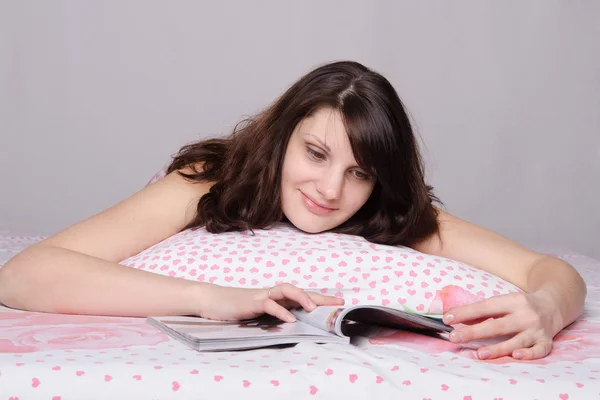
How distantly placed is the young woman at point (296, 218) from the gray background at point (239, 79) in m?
2.09

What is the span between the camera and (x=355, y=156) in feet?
6.84

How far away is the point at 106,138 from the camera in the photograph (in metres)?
4.61

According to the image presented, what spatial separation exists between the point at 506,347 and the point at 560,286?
412 mm

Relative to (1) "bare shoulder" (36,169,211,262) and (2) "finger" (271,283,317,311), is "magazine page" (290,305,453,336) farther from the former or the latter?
(1) "bare shoulder" (36,169,211,262)

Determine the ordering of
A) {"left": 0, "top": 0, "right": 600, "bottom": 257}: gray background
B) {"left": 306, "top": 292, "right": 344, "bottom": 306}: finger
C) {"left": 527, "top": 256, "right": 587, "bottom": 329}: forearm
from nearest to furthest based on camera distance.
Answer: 1. {"left": 306, "top": 292, "right": 344, "bottom": 306}: finger
2. {"left": 527, "top": 256, "right": 587, "bottom": 329}: forearm
3. {"left": 0, "top": 0, "right": 600, "bottom": 257}: gray background

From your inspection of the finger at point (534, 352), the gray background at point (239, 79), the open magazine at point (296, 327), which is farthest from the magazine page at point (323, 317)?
the gray background at point (239, 79)

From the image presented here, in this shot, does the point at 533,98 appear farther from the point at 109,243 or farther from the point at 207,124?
the point at 109,243

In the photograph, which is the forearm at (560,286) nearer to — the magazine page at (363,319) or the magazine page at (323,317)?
the magazine page at (363,319)

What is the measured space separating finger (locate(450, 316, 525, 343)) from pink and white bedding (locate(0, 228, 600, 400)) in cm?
4

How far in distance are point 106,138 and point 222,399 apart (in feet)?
11.6

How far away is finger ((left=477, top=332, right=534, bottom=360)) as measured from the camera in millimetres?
1505

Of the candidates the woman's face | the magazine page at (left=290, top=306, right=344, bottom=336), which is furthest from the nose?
the magazine page at (left=290, top=306, right=344, bottom=336)

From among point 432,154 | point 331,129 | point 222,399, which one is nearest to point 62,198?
point 432,154

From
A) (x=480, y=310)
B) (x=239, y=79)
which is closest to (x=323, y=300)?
(x=480, y=310)
